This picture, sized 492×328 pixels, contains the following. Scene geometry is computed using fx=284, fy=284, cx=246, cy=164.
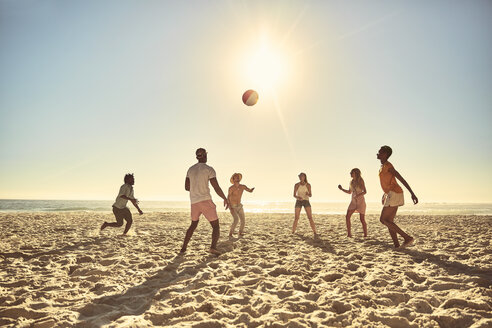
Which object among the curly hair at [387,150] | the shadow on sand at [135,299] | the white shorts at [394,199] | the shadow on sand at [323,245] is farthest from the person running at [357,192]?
the shadow on sand at [135,299]

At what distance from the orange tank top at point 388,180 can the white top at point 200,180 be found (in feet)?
12.6

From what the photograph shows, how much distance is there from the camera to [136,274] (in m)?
4.60

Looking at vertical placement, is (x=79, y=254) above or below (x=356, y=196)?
below

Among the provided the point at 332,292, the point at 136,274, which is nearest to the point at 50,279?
the point at 136,274

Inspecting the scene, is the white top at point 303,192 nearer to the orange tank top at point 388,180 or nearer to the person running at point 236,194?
the person running at point 236,194

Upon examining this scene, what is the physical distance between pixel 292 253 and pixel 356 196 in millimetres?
3377

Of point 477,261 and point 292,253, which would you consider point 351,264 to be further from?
point 477,261

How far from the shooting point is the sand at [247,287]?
291cm

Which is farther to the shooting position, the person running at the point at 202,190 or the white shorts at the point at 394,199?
the white shorts at the point at 394,199

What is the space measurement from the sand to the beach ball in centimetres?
738

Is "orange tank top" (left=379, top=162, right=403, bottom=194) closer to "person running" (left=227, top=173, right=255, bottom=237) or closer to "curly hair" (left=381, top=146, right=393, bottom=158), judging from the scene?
"curly hair" (left=381, top=146, right=393, bottom=158)

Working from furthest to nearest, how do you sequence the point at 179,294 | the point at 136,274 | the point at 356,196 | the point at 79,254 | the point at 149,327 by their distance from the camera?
the point at 356,196 → the point at 79,254 → the point at 136,274 → the point at 179,294 → the point at 149,327

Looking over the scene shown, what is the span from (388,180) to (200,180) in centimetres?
417

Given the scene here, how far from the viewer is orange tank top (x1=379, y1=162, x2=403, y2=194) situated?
6.34 m
